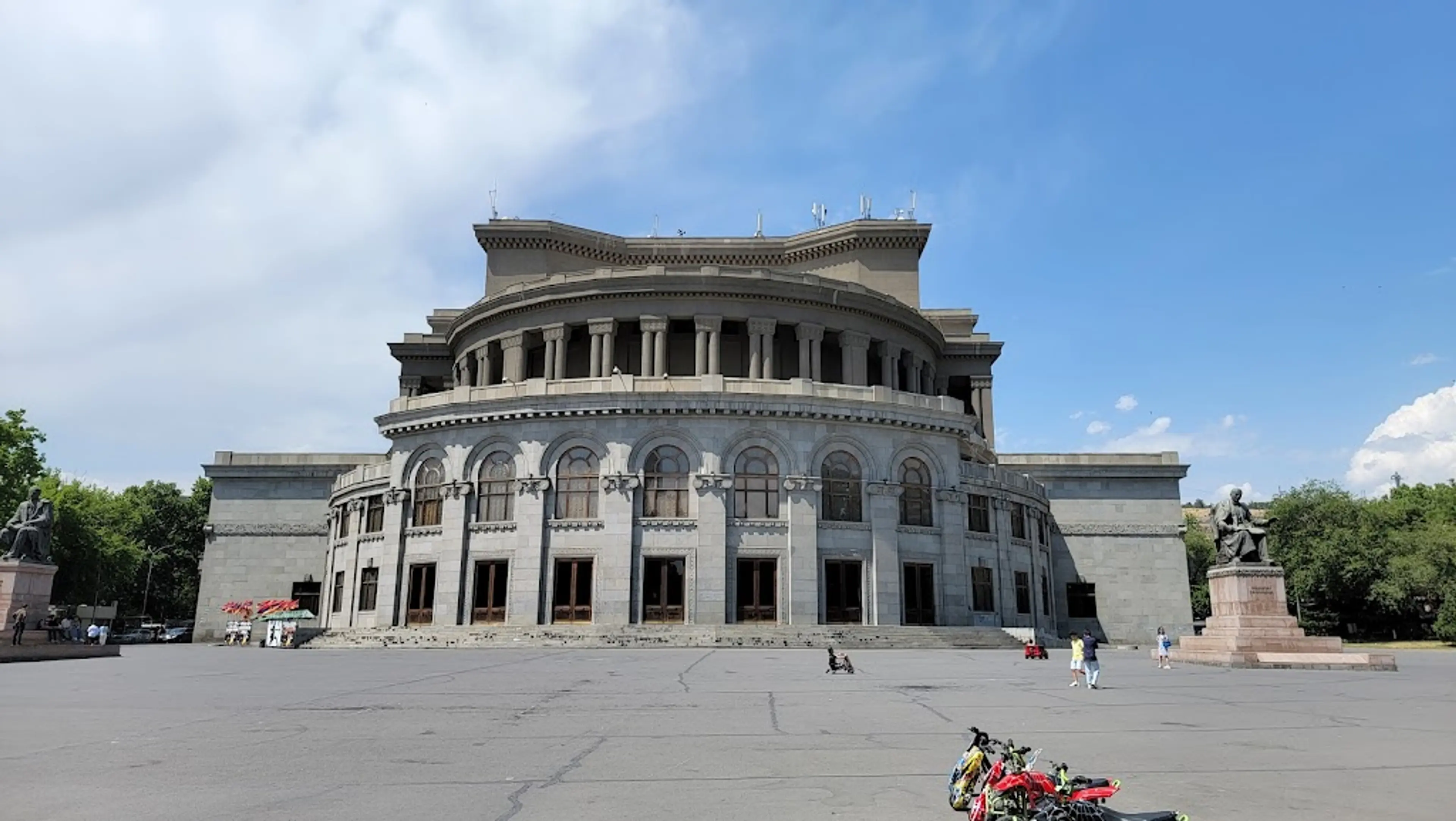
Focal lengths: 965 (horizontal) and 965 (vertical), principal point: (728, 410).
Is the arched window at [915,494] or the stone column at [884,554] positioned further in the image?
the arched window at [915,494]

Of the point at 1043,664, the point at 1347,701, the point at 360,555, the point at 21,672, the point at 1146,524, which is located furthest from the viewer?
the point at 1146,524

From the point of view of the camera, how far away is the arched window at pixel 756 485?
129 feet

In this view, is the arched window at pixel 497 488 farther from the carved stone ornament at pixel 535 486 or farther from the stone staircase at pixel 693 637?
the stone staircase at pixel 693 637

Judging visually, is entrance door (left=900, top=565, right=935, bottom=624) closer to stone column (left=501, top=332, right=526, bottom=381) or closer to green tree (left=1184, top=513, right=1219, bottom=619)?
stone column (left=501, top=332, right=526, bottom=381)

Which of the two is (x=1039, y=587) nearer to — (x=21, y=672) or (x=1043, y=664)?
(x=1043, y=664)

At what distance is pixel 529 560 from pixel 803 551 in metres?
10.9

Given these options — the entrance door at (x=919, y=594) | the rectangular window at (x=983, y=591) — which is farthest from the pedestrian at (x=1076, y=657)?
the rectangular window at (x=983, y=591)

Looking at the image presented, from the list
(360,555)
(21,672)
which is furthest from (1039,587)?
(21,672)

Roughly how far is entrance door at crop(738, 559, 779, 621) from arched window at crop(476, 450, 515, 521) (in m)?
10.1

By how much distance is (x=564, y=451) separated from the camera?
3994 centimetres

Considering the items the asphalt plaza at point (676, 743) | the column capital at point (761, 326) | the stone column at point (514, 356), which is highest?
the column capital at point (761, 326)

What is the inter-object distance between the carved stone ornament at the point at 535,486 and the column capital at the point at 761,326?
1369cm

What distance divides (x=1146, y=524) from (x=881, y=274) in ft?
69.4

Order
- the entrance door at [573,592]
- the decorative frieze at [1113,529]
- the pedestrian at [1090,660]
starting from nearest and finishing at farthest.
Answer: the pedestrian at [1090,660] < the entrance door at [573,592] < the decorative frieze at [1113,529]
